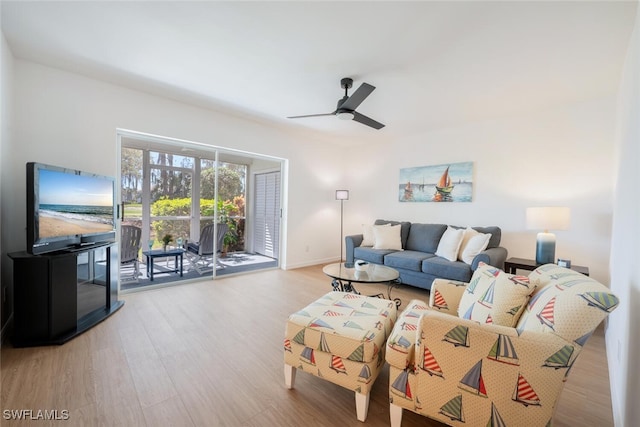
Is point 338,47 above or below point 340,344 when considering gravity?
above

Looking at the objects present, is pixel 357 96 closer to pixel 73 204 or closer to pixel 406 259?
pixel 406 259

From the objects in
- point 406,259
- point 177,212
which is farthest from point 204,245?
point 406,259

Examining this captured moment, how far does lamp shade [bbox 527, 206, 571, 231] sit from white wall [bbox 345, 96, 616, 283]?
1.95 ft

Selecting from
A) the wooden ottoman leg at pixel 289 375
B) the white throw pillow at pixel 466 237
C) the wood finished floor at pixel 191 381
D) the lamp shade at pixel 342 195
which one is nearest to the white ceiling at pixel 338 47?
the white throw pillow at pixel 466 237

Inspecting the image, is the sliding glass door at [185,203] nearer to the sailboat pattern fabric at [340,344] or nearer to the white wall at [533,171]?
the sailboat pattern fabric at [340,344]

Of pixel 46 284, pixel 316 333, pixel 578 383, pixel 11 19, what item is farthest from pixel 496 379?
pixel 11 19

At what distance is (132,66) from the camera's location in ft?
8.62

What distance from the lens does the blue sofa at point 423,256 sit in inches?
130

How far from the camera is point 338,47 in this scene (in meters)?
2.24

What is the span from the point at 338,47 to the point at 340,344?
89.1 inches

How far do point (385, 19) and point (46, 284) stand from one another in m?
3.28

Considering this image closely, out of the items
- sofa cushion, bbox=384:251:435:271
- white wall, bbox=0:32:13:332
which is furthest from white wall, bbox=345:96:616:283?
white wall, bbox=0:32:13:332

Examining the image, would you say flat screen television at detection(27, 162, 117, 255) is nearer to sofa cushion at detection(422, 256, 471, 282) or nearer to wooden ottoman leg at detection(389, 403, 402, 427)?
wooden ottoman leg at detection(389, 403, 402, 427)

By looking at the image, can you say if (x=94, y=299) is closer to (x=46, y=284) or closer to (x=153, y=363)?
(x=46, y=284)
